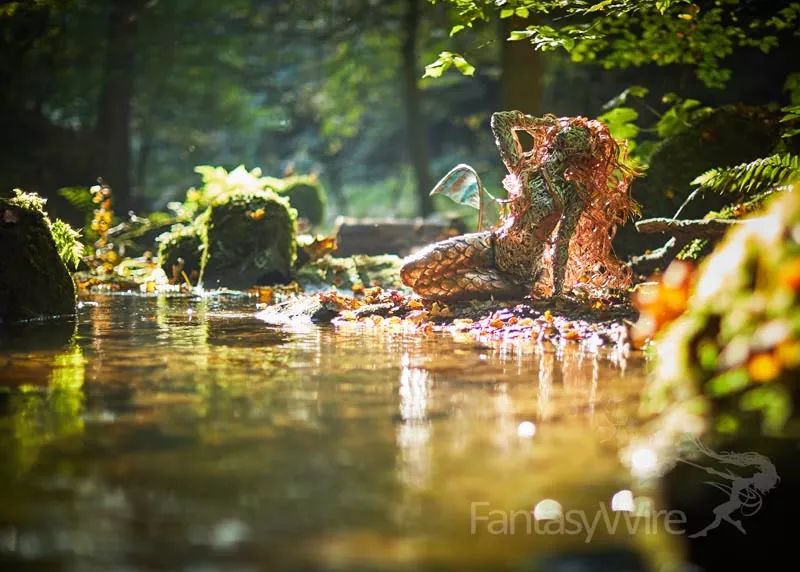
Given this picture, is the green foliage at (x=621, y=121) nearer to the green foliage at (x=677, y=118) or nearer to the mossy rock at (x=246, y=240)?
the green foliage at (x=677, y=118)

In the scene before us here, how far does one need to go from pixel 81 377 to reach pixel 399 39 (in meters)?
20.1

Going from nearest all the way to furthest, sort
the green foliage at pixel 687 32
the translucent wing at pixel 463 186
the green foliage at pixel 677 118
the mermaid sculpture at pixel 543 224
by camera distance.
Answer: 1. the mermaid sculpture at pixel 543 224
2. the translucent wing at pixel 463 186
3. the green foliage at pixel 687 32
4. the green foliage at pixel 677 118

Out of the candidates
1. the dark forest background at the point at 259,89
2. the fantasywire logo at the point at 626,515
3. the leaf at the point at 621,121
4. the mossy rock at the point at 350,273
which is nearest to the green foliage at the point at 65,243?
the dark forest background at the point at 259,89

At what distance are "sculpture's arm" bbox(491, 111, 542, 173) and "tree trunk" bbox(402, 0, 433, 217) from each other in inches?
558

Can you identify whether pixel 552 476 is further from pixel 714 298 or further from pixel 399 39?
pixel 399 39

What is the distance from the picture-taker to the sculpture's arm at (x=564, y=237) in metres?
9.00

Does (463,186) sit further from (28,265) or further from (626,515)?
(626,515)

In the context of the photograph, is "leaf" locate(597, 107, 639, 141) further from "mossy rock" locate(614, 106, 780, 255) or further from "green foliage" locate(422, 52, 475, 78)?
"green foliage" locate(422, 52, 475, 78)

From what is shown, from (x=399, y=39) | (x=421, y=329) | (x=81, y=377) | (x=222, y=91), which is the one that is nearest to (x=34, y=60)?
(x=222, y=91)

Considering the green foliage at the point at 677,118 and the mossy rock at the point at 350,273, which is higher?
the green foliage at the point at 677,118

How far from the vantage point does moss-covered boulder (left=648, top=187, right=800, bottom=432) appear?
11.5 ft

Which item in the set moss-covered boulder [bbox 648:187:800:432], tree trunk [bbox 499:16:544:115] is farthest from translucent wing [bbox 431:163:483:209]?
moss-covered boulder [bbox 648:187:800:432]

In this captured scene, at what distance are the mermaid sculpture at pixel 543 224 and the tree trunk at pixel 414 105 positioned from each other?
555 inches

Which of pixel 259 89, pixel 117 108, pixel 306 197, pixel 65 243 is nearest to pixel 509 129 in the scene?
pixel 65 243
